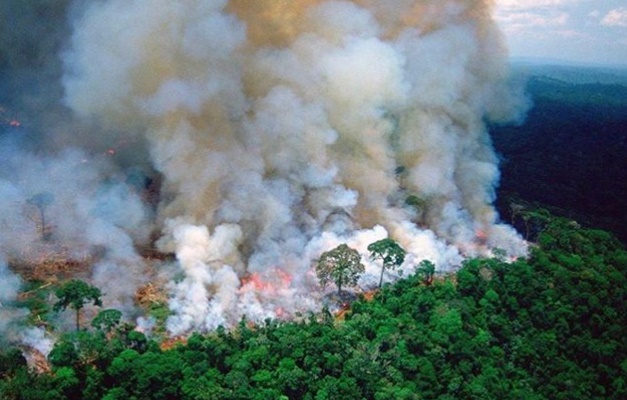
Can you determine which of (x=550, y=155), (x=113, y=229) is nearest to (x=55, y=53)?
(x=113, y=229)

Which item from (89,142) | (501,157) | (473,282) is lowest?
(473,282)

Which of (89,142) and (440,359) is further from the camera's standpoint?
(89,142)

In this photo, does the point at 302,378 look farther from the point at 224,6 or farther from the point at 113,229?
the point at 224,6

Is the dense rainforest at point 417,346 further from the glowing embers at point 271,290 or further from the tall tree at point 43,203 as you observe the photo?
the tall tree at point 43,203

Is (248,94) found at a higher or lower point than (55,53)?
lower

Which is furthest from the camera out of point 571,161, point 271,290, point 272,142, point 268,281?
point 571,161

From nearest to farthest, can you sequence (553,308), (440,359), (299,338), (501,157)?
(299,338) → (440,359) → (553,308) → (501,157)

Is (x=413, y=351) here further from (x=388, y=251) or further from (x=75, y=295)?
(x=75, y=295)

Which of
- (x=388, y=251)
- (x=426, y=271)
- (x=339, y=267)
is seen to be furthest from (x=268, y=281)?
(x=426, y=271)
